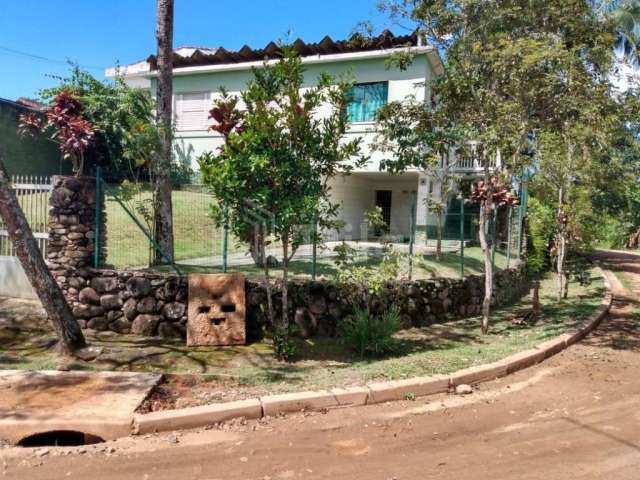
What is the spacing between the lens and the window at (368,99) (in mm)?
16328

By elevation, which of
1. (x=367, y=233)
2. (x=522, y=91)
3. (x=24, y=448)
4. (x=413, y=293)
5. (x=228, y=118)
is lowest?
(x=24, y=448)

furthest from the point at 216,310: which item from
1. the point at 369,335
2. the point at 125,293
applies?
the point at 369,335

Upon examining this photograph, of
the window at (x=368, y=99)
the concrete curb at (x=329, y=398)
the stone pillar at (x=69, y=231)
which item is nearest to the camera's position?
the concrete curb at (x=329, y=398)

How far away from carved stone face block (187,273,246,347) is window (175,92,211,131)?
41.7ft

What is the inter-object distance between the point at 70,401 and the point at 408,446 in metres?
3.23

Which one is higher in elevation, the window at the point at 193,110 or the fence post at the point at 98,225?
the window at the point at 193,110

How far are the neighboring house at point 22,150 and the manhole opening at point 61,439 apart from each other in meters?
15.2

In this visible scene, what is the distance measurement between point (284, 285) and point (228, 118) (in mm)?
2379

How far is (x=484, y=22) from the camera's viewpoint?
7.61m

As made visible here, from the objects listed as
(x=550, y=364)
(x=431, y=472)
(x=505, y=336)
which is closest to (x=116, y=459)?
(x=431, y=472)

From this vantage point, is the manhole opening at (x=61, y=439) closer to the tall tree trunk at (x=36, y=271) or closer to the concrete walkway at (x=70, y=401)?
the concrete walkway at (x=70, y=401)

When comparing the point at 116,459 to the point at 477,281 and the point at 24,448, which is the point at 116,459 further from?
the point at 477,281

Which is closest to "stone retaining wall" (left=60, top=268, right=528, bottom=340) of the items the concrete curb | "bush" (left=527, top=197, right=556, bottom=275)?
the concrete curb

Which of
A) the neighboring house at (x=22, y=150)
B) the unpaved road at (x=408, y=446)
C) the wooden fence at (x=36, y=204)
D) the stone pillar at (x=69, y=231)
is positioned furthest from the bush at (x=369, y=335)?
the neighboring house at (x=22, y=150)
